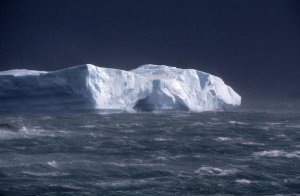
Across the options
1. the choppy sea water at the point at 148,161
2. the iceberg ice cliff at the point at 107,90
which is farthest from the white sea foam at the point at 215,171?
the iceberg ice cliff at the point at 107,90

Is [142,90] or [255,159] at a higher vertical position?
[142,90]

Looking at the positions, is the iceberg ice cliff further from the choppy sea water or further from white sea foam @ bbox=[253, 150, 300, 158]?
white sea foam @ bbox=[253, 150, 300, 158]

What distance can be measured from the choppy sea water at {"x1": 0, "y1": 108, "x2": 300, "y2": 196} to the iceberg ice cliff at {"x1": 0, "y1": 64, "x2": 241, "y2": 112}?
14.5 meters

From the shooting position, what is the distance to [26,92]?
1804 inches

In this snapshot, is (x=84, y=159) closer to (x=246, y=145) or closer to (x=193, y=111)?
(x=246, y=145)

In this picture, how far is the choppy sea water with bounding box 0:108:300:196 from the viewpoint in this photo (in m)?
14.8

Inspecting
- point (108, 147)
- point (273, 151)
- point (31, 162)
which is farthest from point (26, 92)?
point (273, 151)

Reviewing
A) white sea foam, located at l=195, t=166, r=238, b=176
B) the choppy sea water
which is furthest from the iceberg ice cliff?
white sea foam, located at l=195, t=166, r=238, b=176

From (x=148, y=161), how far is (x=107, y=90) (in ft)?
96.7

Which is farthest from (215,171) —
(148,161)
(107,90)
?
(107,90)

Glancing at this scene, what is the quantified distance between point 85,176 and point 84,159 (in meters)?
3.36

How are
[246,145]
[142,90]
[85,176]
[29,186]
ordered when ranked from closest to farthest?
[29,186], [85,176], [246,145], [142,90]

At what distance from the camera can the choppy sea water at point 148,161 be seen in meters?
14.8

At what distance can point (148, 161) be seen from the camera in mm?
19234
